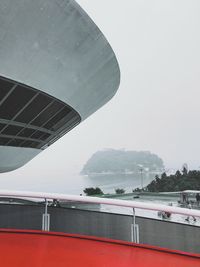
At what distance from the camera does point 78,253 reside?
2.88 m

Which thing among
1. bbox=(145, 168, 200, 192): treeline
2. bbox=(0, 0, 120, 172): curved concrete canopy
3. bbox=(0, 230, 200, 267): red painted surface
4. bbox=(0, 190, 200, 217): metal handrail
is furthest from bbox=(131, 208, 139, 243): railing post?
bbox=(145, 168, 200, 192): treeline

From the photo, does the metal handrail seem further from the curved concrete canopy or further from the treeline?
the treeline

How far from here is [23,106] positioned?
15.0 metres

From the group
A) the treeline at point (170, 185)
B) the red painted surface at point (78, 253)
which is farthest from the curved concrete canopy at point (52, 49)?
the treeline at point (170, 185)

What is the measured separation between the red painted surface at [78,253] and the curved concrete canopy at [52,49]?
9343 millimetres

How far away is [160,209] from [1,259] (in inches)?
67.0

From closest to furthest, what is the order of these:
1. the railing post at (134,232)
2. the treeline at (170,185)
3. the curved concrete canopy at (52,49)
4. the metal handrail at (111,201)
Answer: the metal handrail at (111,201) < the railing post at (134,232) < the curved concrete canopy at (52,49) < the treeline at (170,185)

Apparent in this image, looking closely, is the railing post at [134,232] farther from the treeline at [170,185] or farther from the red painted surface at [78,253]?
the treeline at [170,185]

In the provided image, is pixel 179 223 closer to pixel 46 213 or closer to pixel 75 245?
pixel 75 245

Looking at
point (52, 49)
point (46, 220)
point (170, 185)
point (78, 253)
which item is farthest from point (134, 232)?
point (170, 185)

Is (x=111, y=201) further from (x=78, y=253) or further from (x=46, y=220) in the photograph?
(x=46, y=220)

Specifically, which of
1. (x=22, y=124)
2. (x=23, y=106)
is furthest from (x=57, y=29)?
(x=22, y=124)

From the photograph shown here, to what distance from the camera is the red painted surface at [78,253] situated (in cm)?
263

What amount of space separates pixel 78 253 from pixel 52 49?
441 inches
